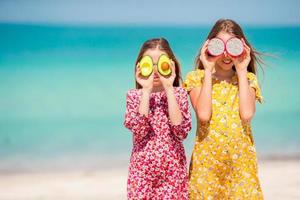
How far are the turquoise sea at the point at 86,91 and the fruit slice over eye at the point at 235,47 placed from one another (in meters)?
0.94

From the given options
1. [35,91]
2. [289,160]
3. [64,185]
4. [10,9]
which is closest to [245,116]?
[64,185]

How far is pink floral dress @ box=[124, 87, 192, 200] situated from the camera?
11.0 feet

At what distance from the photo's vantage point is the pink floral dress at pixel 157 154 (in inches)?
132

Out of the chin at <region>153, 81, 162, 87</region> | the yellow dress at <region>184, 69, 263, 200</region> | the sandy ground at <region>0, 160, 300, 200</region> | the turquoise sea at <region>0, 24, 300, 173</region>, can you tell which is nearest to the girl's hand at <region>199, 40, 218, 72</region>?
the yellow dress at <region>184, 69, 263, 200</region>

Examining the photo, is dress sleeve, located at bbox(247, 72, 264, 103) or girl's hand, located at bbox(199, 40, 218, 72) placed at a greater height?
girl's hand, located at bbox(199, 40, 218, 72)

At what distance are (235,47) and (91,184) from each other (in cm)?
262

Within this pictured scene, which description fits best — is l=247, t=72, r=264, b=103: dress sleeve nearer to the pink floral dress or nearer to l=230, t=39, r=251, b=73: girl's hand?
l=230, t=39, r=251, b=73: girl's hand

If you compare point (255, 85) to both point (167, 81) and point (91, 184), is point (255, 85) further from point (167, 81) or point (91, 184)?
point (91, 184)

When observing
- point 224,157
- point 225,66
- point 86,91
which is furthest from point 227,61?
point 86,91

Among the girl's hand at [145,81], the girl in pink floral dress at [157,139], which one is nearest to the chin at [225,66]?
the girl in pink floral dress at [157,139]

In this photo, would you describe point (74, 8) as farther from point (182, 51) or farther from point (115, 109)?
point (115, 109)

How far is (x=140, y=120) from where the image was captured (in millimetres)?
3314

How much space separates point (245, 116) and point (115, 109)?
17.0 ft

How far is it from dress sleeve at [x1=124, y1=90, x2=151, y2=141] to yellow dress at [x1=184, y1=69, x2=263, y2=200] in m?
0.27
